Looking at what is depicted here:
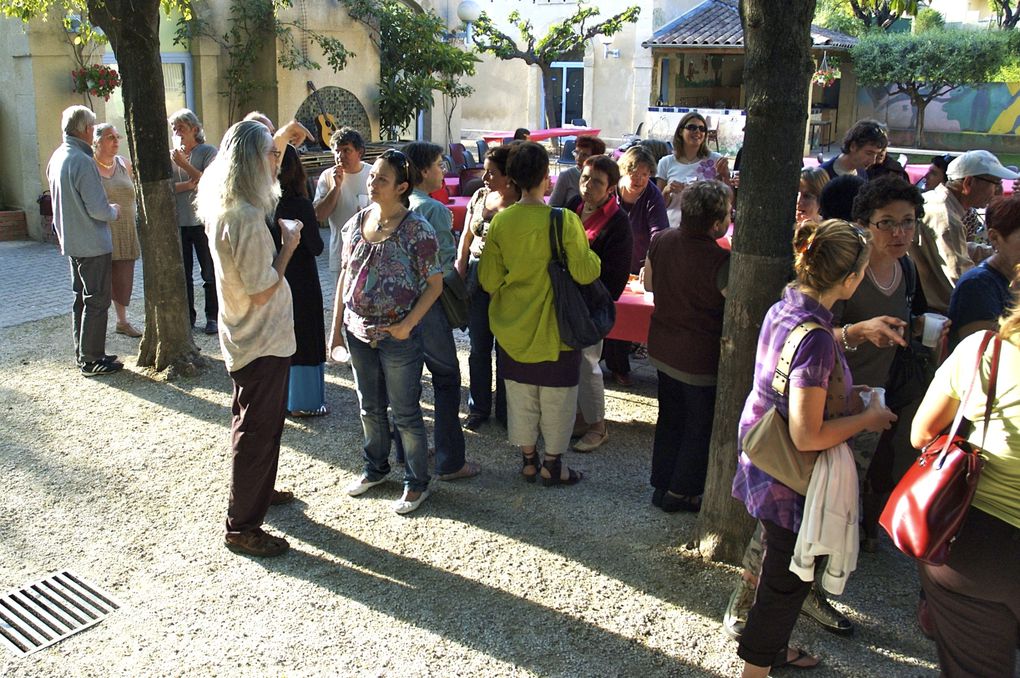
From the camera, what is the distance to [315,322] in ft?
18.8

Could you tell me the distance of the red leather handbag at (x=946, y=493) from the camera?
244 centimetres

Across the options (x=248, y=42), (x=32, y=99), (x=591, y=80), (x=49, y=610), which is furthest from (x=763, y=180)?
(x=591, y=80)

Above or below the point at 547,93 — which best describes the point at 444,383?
below

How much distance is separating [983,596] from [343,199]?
182 inches

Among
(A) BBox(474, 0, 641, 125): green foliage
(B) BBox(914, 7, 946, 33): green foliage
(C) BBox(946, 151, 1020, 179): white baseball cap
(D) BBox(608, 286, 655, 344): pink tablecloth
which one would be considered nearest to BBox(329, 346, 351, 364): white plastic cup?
(D) BBox(608, 286, 655, 344): pink tablecloth

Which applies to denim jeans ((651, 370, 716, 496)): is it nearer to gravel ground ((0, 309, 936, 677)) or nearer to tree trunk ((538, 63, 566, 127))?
gravel ground ((0, 309, 936, 677))

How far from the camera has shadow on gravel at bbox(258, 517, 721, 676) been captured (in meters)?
3.49

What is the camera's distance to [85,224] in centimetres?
649

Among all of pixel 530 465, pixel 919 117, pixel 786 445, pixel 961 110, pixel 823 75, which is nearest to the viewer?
pixel 786 445

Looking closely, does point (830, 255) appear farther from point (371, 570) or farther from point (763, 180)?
point (371, 570)

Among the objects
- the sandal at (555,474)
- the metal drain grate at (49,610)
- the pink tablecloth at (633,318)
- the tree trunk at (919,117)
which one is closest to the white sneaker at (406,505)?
the sandal at (555,474)

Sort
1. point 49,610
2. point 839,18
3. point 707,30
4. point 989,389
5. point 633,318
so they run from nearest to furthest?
point 989,389 < point 49,610 < point 633,318 < point 707,30 < point 839,18

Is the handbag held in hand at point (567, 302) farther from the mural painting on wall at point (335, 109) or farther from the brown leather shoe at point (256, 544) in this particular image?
the mural painting on wall at point (335, 109)

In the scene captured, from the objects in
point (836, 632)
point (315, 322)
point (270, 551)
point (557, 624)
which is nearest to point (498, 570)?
point (557, 624)
